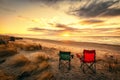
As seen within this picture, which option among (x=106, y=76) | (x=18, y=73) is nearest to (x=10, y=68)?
(x=18, y=73)

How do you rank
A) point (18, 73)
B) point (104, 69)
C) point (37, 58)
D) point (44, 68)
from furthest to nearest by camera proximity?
1. point (37, 58)
2. point (104, 69)
3. point (44, 68)
4. point (18, 73)

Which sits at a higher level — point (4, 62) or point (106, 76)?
point (4, 62)

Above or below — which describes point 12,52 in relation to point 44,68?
above

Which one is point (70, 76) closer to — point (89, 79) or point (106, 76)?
point (89, 79)

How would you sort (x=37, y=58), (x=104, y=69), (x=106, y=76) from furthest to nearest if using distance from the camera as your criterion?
(x=37, y=58), (x=104, y=69), (x=106, y=76)

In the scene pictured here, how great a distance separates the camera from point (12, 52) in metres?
7.68

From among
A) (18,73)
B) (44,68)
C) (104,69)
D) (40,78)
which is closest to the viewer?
(40,78)

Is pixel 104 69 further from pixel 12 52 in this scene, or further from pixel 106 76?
pixel 12 52

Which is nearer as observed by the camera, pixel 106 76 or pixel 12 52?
pixel 106 76

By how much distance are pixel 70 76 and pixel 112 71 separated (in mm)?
2104

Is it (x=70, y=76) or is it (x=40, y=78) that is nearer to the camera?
(x=40, y=78)

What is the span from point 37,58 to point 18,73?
6.80 ft

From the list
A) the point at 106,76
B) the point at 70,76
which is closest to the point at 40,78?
the point at 70,76

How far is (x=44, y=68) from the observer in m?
6.14
